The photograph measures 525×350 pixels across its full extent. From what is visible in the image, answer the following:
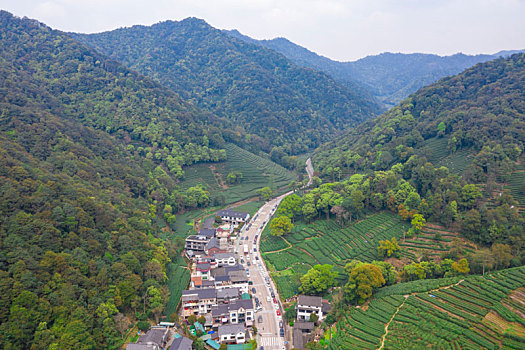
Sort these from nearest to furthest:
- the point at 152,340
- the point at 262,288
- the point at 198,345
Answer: the point at 152,340 < the point at 198,345 < the point at 262,288

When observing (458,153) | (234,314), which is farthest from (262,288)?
(458,153)

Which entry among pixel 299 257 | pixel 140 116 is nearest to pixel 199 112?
pixel 140 116

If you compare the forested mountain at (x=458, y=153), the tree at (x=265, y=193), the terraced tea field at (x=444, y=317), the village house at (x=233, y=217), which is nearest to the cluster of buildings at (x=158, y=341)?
the terraced tea field at (x=444, y=317)

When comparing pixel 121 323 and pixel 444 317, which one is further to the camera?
pixel 121 323

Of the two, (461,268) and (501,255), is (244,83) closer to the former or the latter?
(461,268)

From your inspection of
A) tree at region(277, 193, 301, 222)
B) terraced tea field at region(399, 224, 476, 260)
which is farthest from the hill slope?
tree at region(277, 193, 301, 222)

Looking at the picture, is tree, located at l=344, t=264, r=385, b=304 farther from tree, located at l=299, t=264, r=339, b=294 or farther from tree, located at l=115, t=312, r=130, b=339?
tree, located at l=115, t=312, r=130, b=339

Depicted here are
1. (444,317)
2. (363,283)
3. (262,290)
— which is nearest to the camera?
(444,317)

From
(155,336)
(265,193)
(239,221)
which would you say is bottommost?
(155,336)
